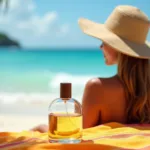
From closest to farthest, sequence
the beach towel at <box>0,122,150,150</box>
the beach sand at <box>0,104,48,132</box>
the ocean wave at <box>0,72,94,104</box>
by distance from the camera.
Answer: the beach towel at <box>0,122,150,150</box>
the beach sand at <box>0,104,48,132</box>
the ocean wave at <box>0,72,94,104</box>

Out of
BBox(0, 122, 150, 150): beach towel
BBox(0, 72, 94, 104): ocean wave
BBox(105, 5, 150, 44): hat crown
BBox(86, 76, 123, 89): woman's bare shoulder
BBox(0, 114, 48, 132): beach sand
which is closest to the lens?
BBox(0, 122, 150, 150): beach towel

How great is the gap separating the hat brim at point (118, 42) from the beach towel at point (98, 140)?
312 millimetres

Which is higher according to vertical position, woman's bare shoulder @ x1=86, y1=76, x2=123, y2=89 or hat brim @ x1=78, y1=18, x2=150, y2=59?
hat brim @ x1=78, y1=18, x2=150, y2=59

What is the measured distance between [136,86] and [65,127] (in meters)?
0.58

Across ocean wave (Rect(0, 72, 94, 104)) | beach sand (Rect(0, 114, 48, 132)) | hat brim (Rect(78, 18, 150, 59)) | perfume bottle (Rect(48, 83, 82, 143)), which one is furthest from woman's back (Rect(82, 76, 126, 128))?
ocean wave (Rect(0, 72, 94, 104))

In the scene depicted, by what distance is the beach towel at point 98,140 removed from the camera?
1.43 meters

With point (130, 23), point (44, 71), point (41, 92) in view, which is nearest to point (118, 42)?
point (130, 23)

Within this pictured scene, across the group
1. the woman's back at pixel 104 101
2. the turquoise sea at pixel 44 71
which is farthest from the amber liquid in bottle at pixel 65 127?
the turquoise sea at pixel 44 71

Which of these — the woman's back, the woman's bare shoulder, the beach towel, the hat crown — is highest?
the hat crown

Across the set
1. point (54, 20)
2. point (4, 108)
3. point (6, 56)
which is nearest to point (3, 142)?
point (4, 108)

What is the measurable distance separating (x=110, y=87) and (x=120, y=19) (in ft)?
1.00

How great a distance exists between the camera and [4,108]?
22.2 ft

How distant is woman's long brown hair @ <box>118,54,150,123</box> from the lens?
1994 mm

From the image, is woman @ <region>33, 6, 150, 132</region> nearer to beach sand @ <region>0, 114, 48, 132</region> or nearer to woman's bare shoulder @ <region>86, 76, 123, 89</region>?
woman's bare shoulder @ <region>86, 76, 123, 89</region>
